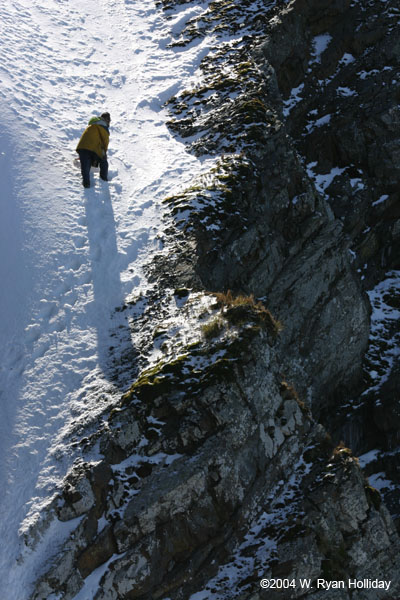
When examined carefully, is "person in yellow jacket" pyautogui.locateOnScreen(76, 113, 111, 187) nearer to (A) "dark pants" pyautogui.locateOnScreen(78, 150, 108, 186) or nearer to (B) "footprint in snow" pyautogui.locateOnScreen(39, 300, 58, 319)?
(A) "dark pants" pyautogui.locateOnScreen(78, 150, 108, 186)

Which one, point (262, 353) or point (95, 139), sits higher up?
point (95, 139)

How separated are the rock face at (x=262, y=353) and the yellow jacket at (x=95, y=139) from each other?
7.98 feet

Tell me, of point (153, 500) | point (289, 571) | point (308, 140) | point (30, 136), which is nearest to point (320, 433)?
point (289, 571)

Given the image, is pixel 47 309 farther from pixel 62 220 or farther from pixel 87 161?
pixel 87 161

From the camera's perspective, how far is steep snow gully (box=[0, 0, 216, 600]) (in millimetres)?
12180

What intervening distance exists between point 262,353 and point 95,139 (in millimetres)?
8323

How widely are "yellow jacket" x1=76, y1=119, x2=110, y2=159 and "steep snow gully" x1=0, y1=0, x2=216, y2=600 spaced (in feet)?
3.30

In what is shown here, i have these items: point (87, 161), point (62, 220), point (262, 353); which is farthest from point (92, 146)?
point (262, 353)

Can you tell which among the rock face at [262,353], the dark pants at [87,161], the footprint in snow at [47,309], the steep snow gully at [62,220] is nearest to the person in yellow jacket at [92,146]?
the dark pants at [87,161]

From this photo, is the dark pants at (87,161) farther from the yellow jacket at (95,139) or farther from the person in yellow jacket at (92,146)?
the yellow jacket at (95,139)

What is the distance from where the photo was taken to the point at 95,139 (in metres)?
17.6

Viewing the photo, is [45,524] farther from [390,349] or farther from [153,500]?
[390,349]

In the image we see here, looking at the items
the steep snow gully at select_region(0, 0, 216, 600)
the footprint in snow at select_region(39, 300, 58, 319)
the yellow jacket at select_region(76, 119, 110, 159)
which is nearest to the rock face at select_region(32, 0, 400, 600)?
the steep snow gully at select_region(0, 0, 216, 600)

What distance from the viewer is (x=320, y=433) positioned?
43.5ft
